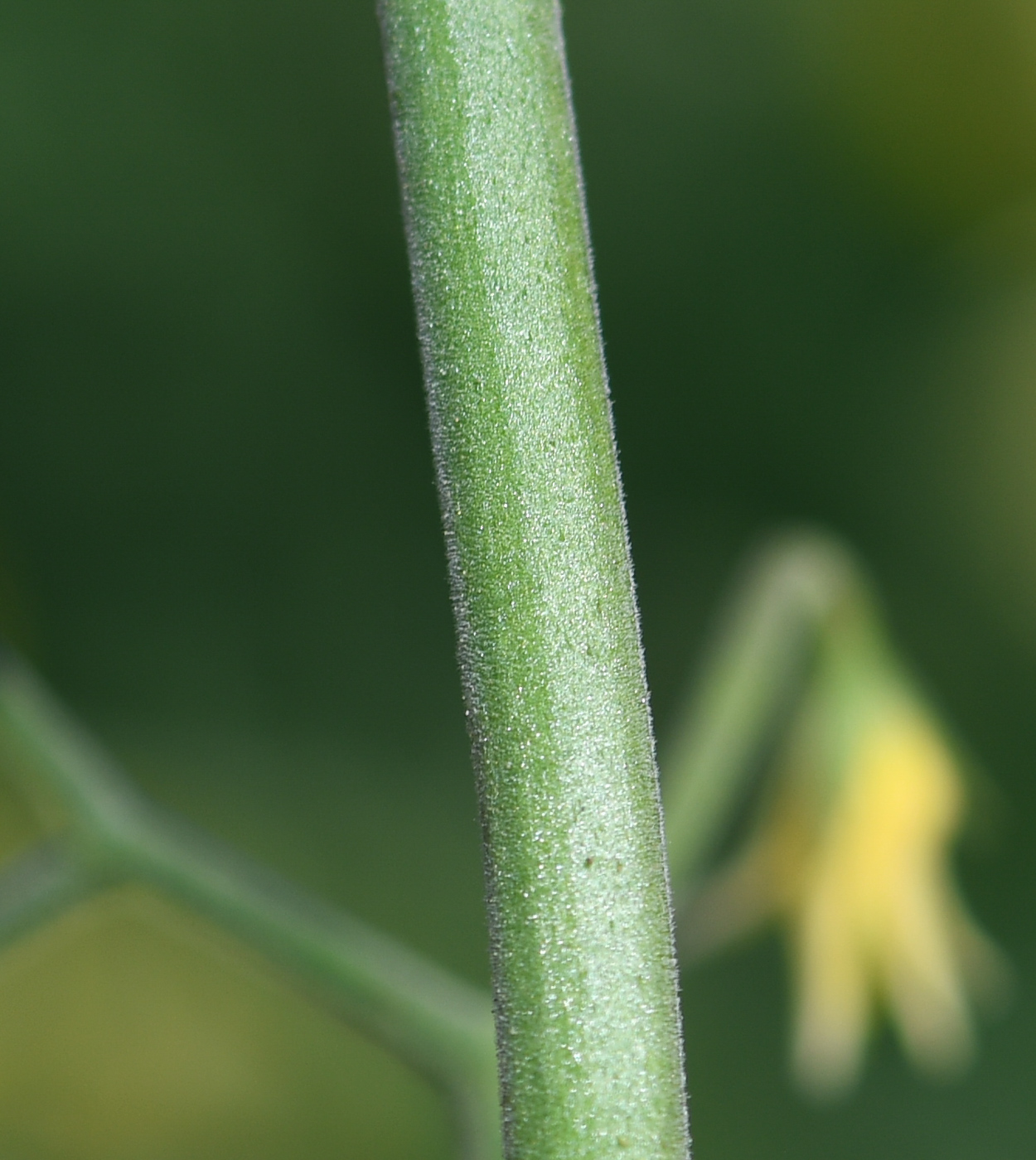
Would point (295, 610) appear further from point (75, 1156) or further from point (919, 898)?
point (919, 898)

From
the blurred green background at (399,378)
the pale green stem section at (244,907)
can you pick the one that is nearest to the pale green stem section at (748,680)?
the pale green stem section at (244,907)

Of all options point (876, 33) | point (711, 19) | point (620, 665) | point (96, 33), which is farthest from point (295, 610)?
point (620, 665)

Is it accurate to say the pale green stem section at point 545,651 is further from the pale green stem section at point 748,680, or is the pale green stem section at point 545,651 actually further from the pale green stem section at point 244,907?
the pale green stem section at point 748,680

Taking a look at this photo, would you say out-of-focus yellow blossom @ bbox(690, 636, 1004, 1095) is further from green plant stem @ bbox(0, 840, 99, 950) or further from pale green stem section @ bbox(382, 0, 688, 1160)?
pale green stem section @ bbox(382, 0, 688, 1160)

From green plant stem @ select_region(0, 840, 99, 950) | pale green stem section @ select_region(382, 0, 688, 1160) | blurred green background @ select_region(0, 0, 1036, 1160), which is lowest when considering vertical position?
blurred green background @ select_region(0, 0, 1036, 1160)

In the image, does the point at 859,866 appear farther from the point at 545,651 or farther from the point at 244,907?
the point at 545,651

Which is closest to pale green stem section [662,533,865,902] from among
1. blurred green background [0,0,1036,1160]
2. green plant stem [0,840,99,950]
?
green plant stem [0,840,99,950]
